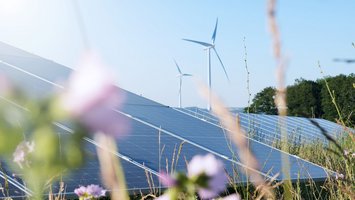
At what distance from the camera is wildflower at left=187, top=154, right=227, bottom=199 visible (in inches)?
15.5

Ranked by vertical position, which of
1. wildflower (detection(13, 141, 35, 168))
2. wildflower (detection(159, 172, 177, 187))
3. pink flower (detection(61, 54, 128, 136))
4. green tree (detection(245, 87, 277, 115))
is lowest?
wildflower (detection(159, 172, 177, 187))

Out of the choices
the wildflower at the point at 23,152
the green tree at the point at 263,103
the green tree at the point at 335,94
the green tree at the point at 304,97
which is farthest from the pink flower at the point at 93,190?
the green tree at the point at 304,97

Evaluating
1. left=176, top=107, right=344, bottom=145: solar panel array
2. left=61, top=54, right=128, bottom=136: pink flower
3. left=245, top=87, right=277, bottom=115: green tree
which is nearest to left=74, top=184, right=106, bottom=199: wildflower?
left=61, top=54, right=128, bottom=136: pink flower

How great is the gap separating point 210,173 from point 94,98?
0.13 metres

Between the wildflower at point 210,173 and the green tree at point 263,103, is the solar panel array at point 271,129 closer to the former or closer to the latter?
the wildflower at point 210,173

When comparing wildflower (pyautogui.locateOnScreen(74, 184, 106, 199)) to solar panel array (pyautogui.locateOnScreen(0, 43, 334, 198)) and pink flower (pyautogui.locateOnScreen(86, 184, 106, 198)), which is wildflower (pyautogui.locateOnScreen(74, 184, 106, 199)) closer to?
pink flower (pyautogui.locateOnScreen(86, 184, 106, 198))

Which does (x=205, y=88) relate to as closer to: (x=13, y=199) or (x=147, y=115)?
(x=13, y=199)

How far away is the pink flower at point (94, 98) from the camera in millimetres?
301

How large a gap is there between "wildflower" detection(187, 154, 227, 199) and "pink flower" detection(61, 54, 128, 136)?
100 millimetres

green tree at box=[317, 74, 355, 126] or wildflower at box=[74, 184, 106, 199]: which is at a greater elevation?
green tree at box=[317, 74, 355, 126]

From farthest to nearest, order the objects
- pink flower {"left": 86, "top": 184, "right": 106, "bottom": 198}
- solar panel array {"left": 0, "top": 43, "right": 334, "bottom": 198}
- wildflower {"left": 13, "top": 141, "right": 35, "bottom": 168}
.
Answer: solar panel array {"left": 0, "top": 43, "right": 334, "bottom": 198}
pink flower {"left": 86, "top": 184, "right": 106, "bottom": 198}
wildflower {"left": 13, "top": 141, "right": 35, "bottom": 168}

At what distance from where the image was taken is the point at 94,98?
0.30 metres

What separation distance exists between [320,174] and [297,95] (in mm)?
24078

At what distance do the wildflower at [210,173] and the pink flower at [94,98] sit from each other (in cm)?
10
